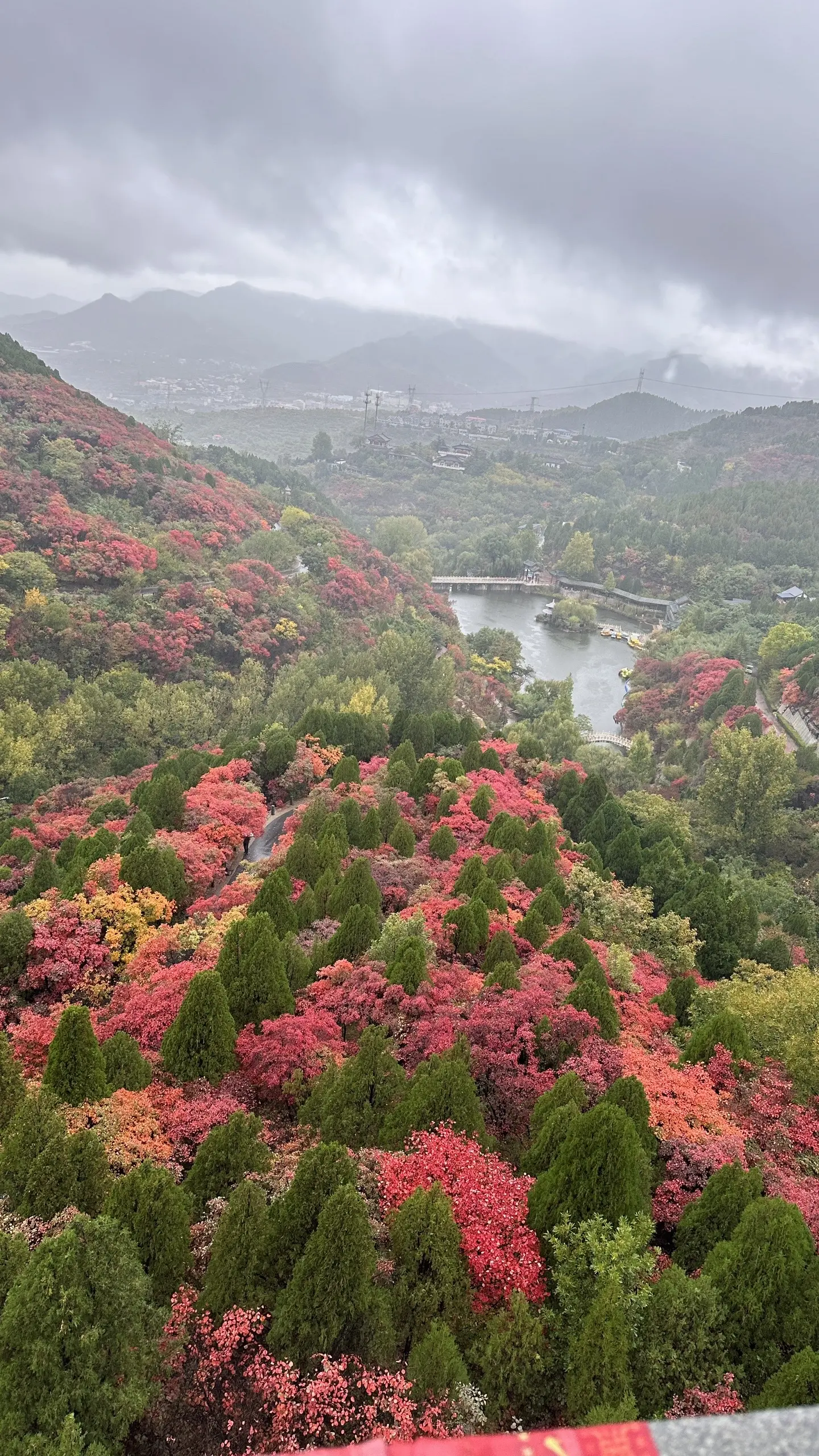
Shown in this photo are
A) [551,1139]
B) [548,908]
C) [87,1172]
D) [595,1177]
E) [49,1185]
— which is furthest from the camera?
[548,908]

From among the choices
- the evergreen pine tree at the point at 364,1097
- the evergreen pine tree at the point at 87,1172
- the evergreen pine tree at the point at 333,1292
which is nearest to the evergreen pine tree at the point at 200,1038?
the evergreen pine tree at the point at 364,1097

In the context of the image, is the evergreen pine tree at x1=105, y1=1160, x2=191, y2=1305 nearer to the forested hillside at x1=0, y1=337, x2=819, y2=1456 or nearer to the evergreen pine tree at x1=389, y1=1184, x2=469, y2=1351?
the forested hillside at x1=0, y1=337, x2=819, y2=1456

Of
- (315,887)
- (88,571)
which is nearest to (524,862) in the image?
(315,887)

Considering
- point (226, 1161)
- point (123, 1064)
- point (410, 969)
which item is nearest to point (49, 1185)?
point (226, 1161)

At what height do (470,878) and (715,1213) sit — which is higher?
(715,1213)

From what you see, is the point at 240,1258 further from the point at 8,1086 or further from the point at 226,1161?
the point at 8,1086

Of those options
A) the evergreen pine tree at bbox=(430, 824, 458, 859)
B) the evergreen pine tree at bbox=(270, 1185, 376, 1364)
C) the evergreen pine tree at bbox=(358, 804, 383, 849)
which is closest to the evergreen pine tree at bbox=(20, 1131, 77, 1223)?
the evergreen pine tree at bbox=(270, 1185, 376, 1364)
